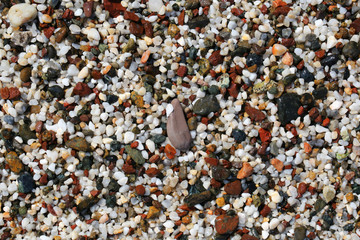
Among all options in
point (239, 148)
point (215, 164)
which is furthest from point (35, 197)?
point (239, 148)

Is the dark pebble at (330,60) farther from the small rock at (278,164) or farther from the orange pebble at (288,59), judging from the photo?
the small rock at (278,164)

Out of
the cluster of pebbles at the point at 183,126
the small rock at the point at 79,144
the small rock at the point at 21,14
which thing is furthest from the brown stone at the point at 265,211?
the small rock at the point at 21,14

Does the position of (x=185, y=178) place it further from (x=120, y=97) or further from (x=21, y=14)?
(x=21, y=14)

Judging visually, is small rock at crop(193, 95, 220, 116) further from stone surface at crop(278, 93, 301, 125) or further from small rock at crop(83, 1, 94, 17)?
A: small rock at crop(83, 1, 94, 17)

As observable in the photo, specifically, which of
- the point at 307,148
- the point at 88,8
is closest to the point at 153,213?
the point at 307,148

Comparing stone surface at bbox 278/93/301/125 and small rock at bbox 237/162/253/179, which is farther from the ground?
stone surface at bbox 278/93/301/125

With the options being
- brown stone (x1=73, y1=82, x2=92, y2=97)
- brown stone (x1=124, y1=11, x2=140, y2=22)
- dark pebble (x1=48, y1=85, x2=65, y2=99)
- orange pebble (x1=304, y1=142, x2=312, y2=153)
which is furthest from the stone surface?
dark pebble (x1=48, y1=85, x2=65, y2=99)

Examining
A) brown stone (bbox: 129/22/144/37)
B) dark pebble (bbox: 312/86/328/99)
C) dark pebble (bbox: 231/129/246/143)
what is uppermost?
brown stone (bbox: 129/22/144/37)

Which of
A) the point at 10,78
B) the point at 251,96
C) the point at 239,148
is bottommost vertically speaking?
the point at 239,148
